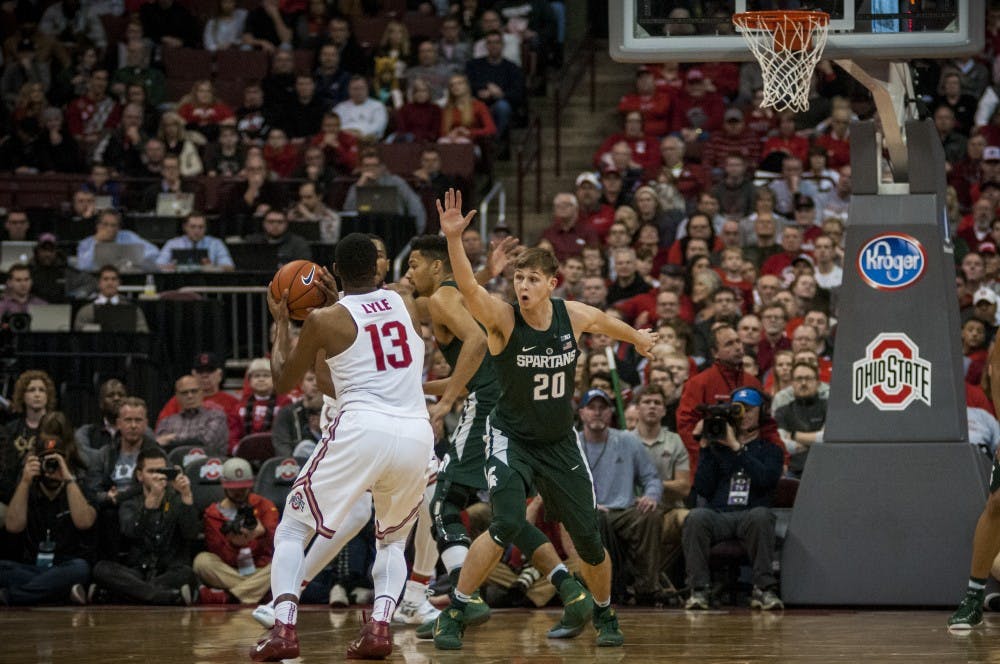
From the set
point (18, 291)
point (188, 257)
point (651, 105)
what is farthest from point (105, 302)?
point (651, 105)

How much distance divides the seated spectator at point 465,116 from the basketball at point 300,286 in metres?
10.5

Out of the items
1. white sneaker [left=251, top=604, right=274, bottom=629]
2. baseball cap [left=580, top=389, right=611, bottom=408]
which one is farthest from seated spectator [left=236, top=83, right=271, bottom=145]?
white sneaker [left=251, top=604, right=274, bottom=629]

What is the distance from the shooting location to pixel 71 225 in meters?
18.1

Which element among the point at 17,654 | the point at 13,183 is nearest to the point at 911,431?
the point at 17,654

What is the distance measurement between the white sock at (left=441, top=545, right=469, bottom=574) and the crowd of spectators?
1.96 m

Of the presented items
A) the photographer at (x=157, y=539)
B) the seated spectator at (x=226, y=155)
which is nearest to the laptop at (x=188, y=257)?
the seated spectator at (x=226, y=155)

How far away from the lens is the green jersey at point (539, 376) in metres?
8.68

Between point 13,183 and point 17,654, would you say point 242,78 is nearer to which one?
point 13,183

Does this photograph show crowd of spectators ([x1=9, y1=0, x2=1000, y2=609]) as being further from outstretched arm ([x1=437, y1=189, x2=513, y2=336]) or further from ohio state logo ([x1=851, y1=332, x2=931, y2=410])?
outstretched arm ([x1=437, y1=189, x2=513, y2=336])

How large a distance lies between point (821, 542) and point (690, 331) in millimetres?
3519

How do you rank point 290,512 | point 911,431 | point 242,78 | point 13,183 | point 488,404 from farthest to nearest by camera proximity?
point 242,78, point 13,183, point 911,431, point 488,404, point 290,512

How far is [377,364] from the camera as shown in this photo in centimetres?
816

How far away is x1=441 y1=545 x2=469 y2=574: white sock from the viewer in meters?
9.81

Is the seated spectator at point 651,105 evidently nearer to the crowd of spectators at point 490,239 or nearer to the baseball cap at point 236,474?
the crowd of spectators at point 490,239
